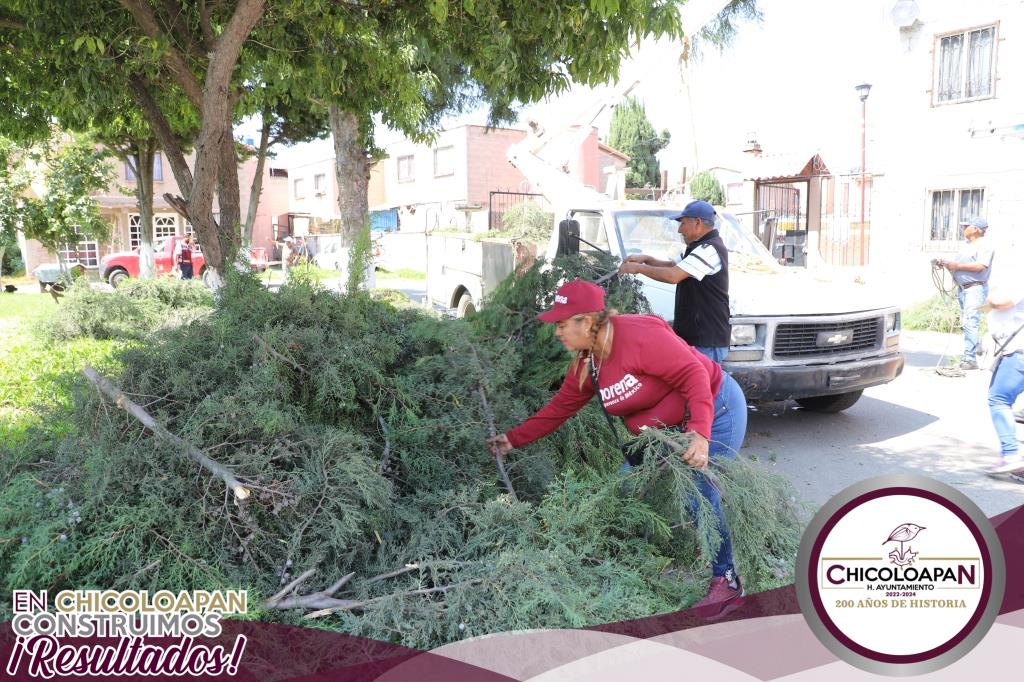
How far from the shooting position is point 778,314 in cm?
615

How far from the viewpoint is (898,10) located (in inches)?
586

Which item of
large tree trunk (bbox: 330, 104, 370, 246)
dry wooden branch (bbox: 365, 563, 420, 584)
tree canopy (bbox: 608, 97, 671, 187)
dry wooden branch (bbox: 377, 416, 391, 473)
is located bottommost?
dry wooden branch (bbox: 365, 563, 420, 584)

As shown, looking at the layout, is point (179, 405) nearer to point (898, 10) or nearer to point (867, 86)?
point (898, 10)

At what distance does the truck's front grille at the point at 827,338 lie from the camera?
618 centimetres

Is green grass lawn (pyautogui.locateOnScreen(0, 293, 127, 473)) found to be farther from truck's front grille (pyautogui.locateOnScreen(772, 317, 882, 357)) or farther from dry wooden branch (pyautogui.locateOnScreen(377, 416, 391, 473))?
truck's front grille (pyautogui.locateOnScreen(772, 317, 882, 357))

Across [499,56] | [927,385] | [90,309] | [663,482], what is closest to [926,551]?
[663,482]

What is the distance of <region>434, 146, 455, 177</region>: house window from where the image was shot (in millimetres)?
35156

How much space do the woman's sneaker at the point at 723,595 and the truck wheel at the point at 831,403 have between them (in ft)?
A: 15.2

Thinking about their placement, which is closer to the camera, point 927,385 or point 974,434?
point 974,434

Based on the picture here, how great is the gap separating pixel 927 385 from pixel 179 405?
8.52 meters

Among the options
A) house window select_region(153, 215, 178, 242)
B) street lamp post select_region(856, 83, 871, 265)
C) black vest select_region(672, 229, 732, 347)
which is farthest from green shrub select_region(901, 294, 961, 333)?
house window select_region(153, 215, 178, 242)

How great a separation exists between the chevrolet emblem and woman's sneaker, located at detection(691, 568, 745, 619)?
3.56 m

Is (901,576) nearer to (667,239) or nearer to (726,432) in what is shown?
(726,432)

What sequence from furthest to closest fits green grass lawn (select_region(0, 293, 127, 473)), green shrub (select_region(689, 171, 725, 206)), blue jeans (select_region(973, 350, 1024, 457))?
green shrub (select_region(689, 171, 725, 206)) → blue jeans (select_region(973, 350, 1024, 457)) → green grass lawn (select_region(0, 293, 127, 473))
